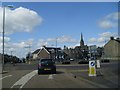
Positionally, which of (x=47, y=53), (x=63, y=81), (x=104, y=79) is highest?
(x=47, y=53)

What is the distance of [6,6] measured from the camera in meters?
41.7

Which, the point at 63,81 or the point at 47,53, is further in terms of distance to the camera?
the point at 47,53

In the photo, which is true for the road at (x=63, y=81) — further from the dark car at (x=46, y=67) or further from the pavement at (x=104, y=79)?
the dark car at (x=46, y=67)

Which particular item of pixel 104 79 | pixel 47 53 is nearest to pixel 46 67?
pixel 104 79

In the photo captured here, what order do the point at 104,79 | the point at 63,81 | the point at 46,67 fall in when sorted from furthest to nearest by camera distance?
the point at 46,67
the point at 63,81
the point at 104,79

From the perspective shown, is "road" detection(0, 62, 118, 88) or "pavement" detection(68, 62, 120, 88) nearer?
"pavement" detection(68, 62, 120, 88)

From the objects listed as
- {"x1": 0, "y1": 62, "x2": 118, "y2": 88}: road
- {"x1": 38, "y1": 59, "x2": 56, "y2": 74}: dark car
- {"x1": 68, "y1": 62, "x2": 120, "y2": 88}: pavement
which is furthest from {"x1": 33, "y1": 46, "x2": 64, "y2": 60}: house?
{"x1": 68, "y1": 62, "x2": 120, "y2": 88}: pavement

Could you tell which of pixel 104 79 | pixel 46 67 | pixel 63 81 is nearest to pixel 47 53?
pixel 46 67

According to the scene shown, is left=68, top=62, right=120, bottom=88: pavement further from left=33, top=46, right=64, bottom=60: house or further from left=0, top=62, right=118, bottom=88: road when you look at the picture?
left=33, top=46, right=64, bottom=60: house

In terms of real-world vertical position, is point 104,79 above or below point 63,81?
above

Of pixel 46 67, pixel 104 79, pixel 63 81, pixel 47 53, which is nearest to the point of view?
pixel 104 79

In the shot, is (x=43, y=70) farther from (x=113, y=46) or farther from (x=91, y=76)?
(x=113, y=46)

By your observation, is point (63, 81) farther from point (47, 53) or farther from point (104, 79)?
point (47, 53)

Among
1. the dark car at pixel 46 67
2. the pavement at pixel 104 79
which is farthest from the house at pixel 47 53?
the pavement at pixel 104 79
